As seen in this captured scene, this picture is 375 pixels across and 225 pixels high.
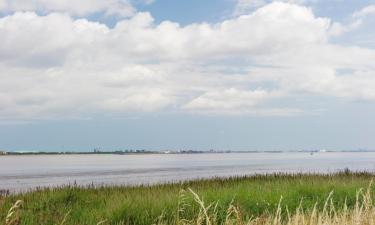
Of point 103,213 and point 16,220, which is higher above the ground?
point 16,220

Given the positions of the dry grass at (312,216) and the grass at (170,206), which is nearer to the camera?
the dry grass at (312,216)

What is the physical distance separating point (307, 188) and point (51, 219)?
897 cm

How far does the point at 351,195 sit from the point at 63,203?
31.5 feet

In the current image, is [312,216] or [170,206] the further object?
[170,206]

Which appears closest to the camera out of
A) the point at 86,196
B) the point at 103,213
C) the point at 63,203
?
the point at 103,213

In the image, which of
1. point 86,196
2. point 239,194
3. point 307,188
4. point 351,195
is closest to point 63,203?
point 86,196

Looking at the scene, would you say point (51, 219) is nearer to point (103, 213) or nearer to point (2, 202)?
point (103, 213)

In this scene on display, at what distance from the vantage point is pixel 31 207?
1600 cm

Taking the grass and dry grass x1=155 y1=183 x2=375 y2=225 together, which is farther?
the grass

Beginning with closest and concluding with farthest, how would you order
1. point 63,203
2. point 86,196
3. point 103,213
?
point 103,213, point 63,203, point 86,196

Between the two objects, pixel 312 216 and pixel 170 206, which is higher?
pixel 312 216

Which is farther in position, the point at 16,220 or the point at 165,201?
the point at 165,201

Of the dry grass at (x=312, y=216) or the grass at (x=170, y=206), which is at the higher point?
the dry grass at (x=312, y=216)

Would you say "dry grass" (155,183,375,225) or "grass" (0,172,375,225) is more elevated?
"dry grass" (155,183,375,225)
